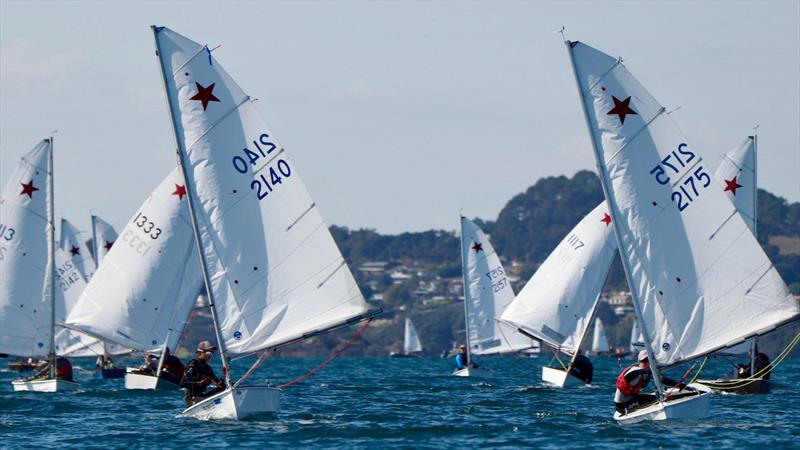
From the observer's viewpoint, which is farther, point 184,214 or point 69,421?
point 184,214

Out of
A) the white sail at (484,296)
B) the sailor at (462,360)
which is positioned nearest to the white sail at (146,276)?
the sailor at (462,360)

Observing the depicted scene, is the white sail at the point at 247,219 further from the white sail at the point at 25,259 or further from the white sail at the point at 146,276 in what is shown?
the white sail at the point at 25,259

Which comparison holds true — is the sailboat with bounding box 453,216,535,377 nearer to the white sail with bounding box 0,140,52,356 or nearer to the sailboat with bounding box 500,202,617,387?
the sailboat with bounding box 500,202,617,387

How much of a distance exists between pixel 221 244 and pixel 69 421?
273 inches

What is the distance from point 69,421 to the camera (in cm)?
3412

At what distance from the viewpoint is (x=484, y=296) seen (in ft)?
218

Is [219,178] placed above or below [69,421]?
above

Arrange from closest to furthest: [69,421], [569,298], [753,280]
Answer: [753,280] < [69,421] < [569,298]

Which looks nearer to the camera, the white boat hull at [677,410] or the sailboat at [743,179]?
the white boat hull at [677,410]

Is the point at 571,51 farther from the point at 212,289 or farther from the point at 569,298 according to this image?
the point at 569,298

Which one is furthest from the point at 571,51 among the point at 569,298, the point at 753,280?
the point at 569,298

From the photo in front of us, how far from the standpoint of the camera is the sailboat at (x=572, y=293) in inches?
2010

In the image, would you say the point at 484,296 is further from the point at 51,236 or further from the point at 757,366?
the point at 757,366

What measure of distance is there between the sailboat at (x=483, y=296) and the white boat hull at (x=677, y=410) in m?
36.2
